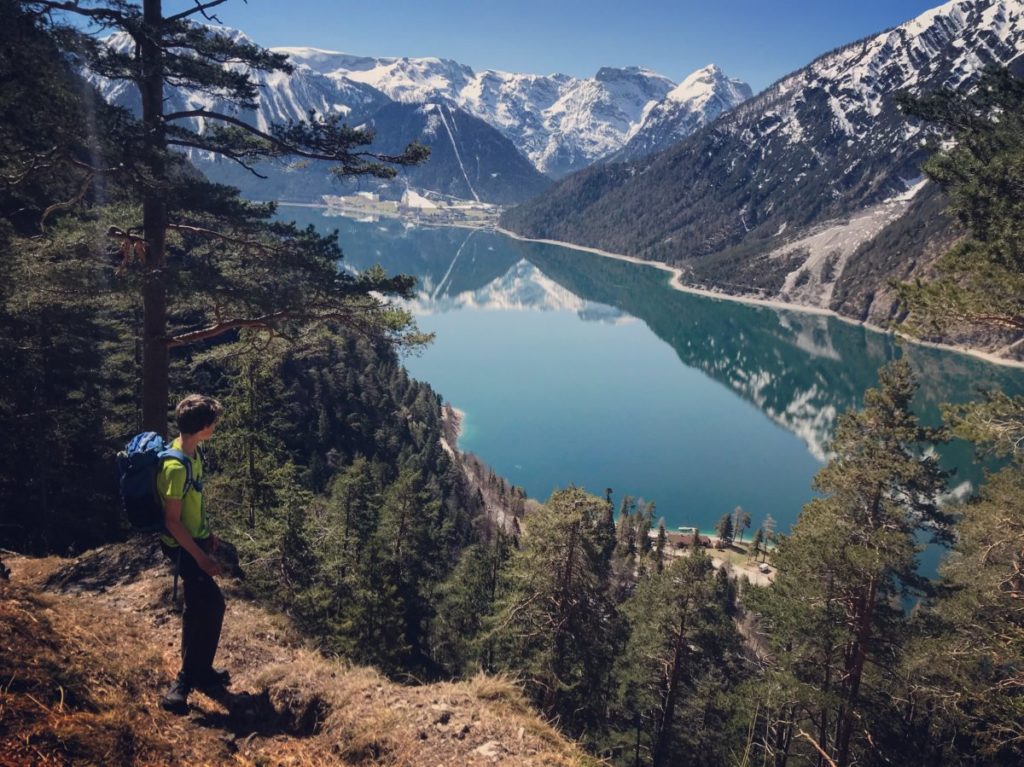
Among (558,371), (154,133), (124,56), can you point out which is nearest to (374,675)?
(154,133)

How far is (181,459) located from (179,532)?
2.08 feet

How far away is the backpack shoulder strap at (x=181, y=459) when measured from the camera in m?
5.05

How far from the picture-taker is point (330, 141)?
1133 cm

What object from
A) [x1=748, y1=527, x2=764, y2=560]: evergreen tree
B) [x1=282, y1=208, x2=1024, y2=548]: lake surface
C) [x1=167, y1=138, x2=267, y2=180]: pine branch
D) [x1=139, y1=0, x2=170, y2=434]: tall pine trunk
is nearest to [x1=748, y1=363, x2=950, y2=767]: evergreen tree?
[x1=139, y1=0, x2=170, y2=434]: tall pine trunk

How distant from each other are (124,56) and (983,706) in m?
19.6

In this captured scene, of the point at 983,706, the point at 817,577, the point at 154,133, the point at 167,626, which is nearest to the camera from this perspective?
the point at 167,626

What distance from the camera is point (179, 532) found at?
16.7ft

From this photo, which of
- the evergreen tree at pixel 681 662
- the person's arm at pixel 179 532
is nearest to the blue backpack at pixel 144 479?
the person's arm at pixel 179 532

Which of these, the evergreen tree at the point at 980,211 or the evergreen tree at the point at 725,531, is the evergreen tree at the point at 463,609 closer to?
the evergreen tree at the point at 980,211

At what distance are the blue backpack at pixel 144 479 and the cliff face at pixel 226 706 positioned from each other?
4.01 feet

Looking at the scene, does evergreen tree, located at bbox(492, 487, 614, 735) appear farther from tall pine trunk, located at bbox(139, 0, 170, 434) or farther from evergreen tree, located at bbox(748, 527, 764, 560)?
evergreen tree, located at bbox(748, 527, 764, 560)

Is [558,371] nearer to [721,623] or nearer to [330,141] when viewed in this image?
[721,623]

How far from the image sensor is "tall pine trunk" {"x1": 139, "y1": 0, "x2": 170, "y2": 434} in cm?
979

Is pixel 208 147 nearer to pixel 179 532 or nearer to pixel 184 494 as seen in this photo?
pixel 184 494
